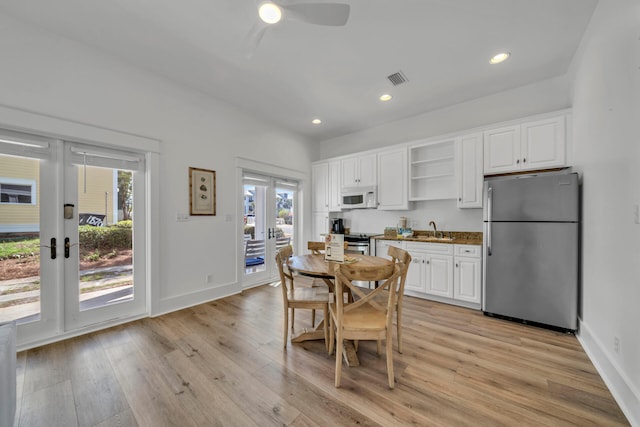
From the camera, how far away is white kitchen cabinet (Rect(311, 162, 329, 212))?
5188 mm

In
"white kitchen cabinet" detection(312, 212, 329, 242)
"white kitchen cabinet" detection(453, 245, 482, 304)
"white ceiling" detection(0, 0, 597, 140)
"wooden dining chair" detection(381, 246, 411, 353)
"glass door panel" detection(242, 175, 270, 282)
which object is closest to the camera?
"wooden dining chair" detection(381, 246, 411, 353)

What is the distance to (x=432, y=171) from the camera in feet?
13.5

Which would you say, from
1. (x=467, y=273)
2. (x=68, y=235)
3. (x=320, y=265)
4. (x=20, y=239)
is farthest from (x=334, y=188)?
(x=20, y=239)

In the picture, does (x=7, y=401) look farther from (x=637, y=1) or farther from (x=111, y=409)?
(x=637, y=1)

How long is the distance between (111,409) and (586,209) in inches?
172

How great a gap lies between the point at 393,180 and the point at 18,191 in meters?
4.62

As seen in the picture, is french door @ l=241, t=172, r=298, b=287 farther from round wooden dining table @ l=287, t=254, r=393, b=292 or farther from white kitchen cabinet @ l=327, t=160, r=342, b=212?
round wooden dining table @ l=287, t=254, r=393, b=292

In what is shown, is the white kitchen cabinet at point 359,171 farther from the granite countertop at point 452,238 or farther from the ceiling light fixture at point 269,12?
the ceiling light fixture at point 269,12

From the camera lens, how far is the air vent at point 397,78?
10.0 ft

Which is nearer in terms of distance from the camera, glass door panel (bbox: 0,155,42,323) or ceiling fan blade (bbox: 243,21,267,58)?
ceiling fan blade (bbox: 243,21,267,58)

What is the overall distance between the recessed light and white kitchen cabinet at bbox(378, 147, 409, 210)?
1572 millimetres

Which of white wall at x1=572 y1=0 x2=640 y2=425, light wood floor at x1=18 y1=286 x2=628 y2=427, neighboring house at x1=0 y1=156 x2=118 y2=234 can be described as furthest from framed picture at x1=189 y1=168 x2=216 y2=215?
white wall at x1=572 y1=0 x2=640 y2=425

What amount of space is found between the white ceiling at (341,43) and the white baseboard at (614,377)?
292cm

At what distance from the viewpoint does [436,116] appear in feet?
13.5
